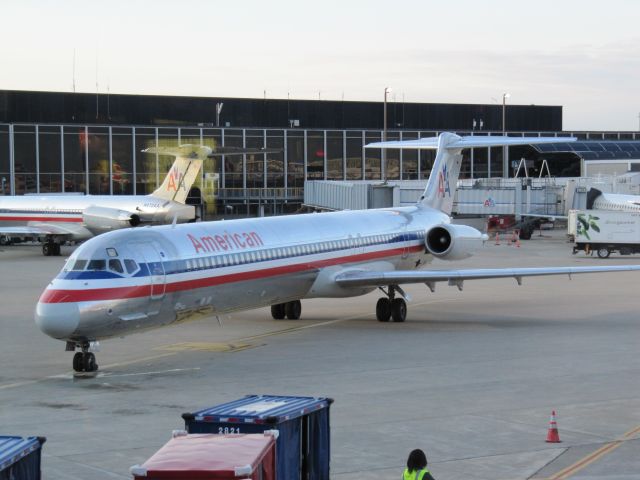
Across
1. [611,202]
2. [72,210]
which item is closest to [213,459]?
[72,210]

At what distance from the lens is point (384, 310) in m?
29.9

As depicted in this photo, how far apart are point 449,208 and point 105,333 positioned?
18.0 metres

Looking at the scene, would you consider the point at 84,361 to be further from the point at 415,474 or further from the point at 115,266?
the point at 415,474

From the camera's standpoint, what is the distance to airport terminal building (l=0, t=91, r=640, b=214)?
7700 centimetres

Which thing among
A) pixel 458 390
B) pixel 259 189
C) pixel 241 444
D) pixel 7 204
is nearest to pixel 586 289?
pixel 458 390

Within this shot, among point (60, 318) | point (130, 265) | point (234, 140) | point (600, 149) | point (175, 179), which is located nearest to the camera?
point (60, 318)

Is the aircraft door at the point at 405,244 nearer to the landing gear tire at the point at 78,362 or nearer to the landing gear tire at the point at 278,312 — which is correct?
the landing gear tire at the point at 278,312

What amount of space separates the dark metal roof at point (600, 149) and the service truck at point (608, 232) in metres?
36.1

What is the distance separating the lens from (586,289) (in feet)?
127

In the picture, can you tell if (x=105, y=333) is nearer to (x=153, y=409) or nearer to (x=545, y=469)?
(x=153, y=409)

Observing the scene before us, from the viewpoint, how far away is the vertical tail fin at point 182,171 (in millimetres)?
56094

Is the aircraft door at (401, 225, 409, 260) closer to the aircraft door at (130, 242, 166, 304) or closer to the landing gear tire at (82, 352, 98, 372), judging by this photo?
the aircraft door at (130, 242, 166, 304)

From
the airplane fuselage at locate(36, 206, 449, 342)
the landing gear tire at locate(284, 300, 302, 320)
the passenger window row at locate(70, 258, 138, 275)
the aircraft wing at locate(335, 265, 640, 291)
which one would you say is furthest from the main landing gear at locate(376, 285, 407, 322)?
the passenger window row at locate(70, 258, 138, 275)

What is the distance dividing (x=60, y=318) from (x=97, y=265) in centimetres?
149
